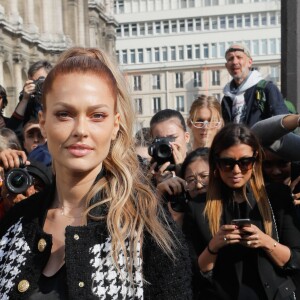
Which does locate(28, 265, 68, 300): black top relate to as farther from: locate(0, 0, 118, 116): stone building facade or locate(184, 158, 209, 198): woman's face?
locate(0, 0, 118, 116): stone building facade

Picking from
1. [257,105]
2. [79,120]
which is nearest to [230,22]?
[257,105]

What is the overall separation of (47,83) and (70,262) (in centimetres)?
65

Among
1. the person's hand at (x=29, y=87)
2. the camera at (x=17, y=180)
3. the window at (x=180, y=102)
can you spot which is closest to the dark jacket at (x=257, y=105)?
the person's hand at (x=29, y=87)

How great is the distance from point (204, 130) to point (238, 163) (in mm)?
1847

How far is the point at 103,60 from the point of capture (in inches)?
92.2

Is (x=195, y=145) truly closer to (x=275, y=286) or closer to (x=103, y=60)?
(x=275, y=286)

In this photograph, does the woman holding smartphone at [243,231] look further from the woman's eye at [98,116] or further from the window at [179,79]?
the window at [179,79]

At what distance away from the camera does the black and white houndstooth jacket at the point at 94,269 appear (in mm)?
2088

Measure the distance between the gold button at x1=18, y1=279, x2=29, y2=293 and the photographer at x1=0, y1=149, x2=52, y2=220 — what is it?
1337 mm

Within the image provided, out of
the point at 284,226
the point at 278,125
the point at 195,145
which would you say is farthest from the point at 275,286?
the point at 195,145

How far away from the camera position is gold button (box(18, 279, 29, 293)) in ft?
6.97

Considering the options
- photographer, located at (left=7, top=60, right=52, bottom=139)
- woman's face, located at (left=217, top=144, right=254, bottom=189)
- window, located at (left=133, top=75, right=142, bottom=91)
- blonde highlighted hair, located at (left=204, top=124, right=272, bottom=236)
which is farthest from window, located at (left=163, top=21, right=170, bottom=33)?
woman's face, located at (left=217, top=144, right=254, bottom=189)

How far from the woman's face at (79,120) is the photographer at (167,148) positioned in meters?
1.73

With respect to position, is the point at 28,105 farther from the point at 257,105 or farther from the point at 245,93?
the point at 257,105
